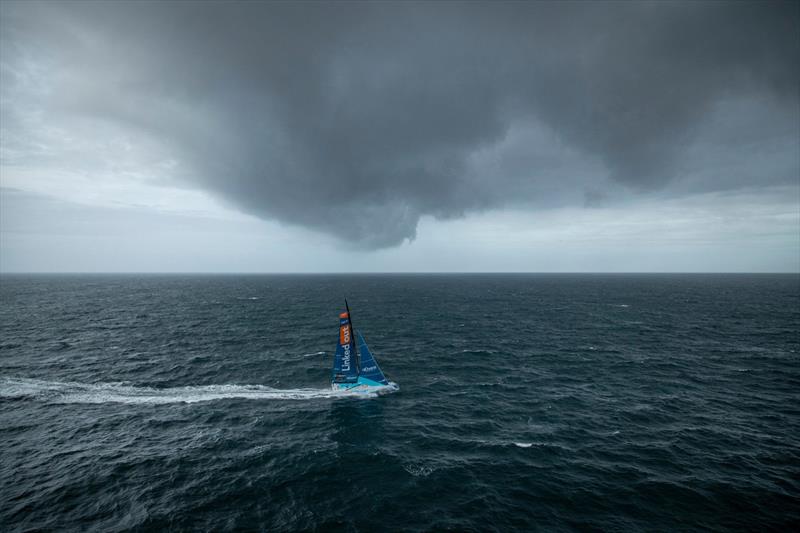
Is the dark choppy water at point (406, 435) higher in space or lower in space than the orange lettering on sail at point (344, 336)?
lower

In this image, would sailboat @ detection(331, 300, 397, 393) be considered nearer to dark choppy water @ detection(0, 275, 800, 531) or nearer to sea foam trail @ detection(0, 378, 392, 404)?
sea foam trail @ detection(0, 378, 392, 404)

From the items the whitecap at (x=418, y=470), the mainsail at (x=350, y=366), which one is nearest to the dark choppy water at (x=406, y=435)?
the whitecap at (x=418, y=470)

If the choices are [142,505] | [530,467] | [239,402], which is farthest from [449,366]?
[142,505]

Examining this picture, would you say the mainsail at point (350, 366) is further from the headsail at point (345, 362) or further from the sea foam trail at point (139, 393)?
the sea foam trail at point (139, 393)

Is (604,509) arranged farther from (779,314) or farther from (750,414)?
(779,314)

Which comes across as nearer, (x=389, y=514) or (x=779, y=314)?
(x=389, y=514)

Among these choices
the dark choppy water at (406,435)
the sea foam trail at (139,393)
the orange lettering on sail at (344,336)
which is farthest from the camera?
the orange lettering on sail at (344,336)

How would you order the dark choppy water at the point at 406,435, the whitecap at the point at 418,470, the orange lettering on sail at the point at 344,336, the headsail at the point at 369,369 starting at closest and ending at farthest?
the dark choppy water at the point at 406,435 → the whitecap at the point at 418,470 → the orange lettering on sail at the point at 344,336 → the headsail at the point at 369,369

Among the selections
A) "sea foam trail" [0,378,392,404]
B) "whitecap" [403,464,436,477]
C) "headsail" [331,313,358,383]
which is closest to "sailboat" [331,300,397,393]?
"headsail" [331,313,358,383]
